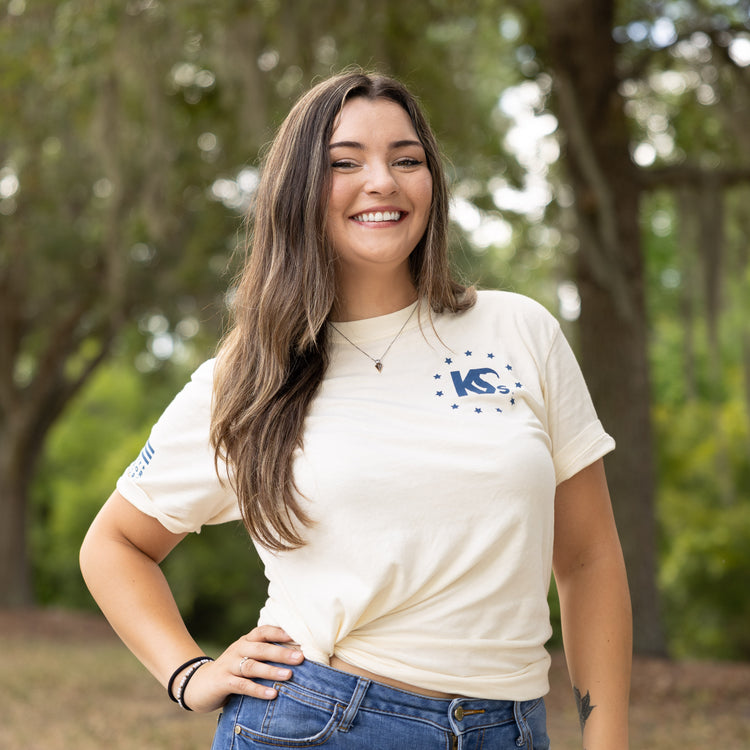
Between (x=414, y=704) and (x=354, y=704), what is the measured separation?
0.10 metres

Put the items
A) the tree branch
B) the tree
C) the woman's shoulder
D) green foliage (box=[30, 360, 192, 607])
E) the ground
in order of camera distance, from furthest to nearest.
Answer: green foliage (box=[30, 360, 192, 607])
the tree branch
the tree
the ground
the woman's shoulder

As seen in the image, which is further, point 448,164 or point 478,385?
point 448,164

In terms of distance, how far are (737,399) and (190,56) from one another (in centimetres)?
1263

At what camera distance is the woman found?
1.65 m

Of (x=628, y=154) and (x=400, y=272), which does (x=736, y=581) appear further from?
(x=400, y=272)

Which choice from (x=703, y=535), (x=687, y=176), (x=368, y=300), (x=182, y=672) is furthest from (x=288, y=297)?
(x=703, y=535)

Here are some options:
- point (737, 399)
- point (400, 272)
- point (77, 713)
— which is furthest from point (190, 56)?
point (737, 399)

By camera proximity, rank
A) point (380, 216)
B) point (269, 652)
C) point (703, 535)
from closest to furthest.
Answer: point (269, 652), point (380, 216), point (703, 535)

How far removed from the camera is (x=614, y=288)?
616cm

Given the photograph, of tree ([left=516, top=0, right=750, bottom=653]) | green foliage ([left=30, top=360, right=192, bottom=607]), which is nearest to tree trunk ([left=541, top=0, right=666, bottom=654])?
tree ([left=516, top=0, right=750, bottom=653])

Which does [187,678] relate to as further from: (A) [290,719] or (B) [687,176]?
(B) [687,176]

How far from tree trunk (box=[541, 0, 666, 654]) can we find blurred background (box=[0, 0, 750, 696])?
0.01 metres

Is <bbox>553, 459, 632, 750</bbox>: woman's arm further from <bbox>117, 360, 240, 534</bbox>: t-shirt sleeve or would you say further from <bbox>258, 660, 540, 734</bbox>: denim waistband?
<bbox>117, 360, 240, 534</bbox>: t-shirt sleeve

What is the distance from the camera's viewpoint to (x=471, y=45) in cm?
811
